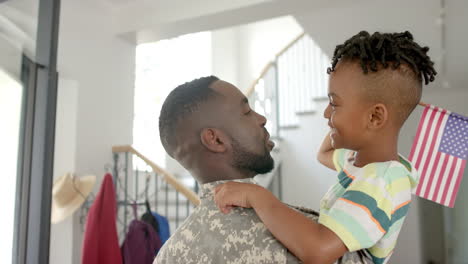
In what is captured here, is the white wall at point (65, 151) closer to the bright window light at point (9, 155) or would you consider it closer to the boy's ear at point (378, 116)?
the bright window light at point (9, 155)

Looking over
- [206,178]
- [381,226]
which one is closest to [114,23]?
[206,178]

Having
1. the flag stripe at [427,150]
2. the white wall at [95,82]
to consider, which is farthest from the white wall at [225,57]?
the flag stripe at [427,150]

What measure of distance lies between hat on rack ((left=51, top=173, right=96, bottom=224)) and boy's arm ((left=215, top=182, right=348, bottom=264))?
2.40 m

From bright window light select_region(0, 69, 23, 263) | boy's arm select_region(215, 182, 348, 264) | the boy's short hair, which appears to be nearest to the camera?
boy's arm select_region(215, 182, 348, 264)

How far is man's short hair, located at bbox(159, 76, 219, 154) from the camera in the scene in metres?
1.01

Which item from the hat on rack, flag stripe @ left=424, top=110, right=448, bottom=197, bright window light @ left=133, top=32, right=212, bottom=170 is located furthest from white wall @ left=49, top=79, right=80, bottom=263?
bright window light @ left=133, top=32, right=212, bottom=170

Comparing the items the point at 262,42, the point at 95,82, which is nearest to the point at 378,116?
the point at 95,82

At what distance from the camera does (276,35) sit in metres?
8.53

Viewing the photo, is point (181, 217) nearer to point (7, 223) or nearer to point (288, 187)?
point (288, 187)

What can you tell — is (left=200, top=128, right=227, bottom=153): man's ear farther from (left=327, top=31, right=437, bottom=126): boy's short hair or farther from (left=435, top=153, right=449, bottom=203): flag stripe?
(left=435, top=153, right=449, bottom=203): flag stripe

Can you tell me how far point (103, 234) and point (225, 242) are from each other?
2.01m

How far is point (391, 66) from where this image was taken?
3.21 feet

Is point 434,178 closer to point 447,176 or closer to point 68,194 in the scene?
point 447,176

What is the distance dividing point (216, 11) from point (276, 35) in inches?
210
